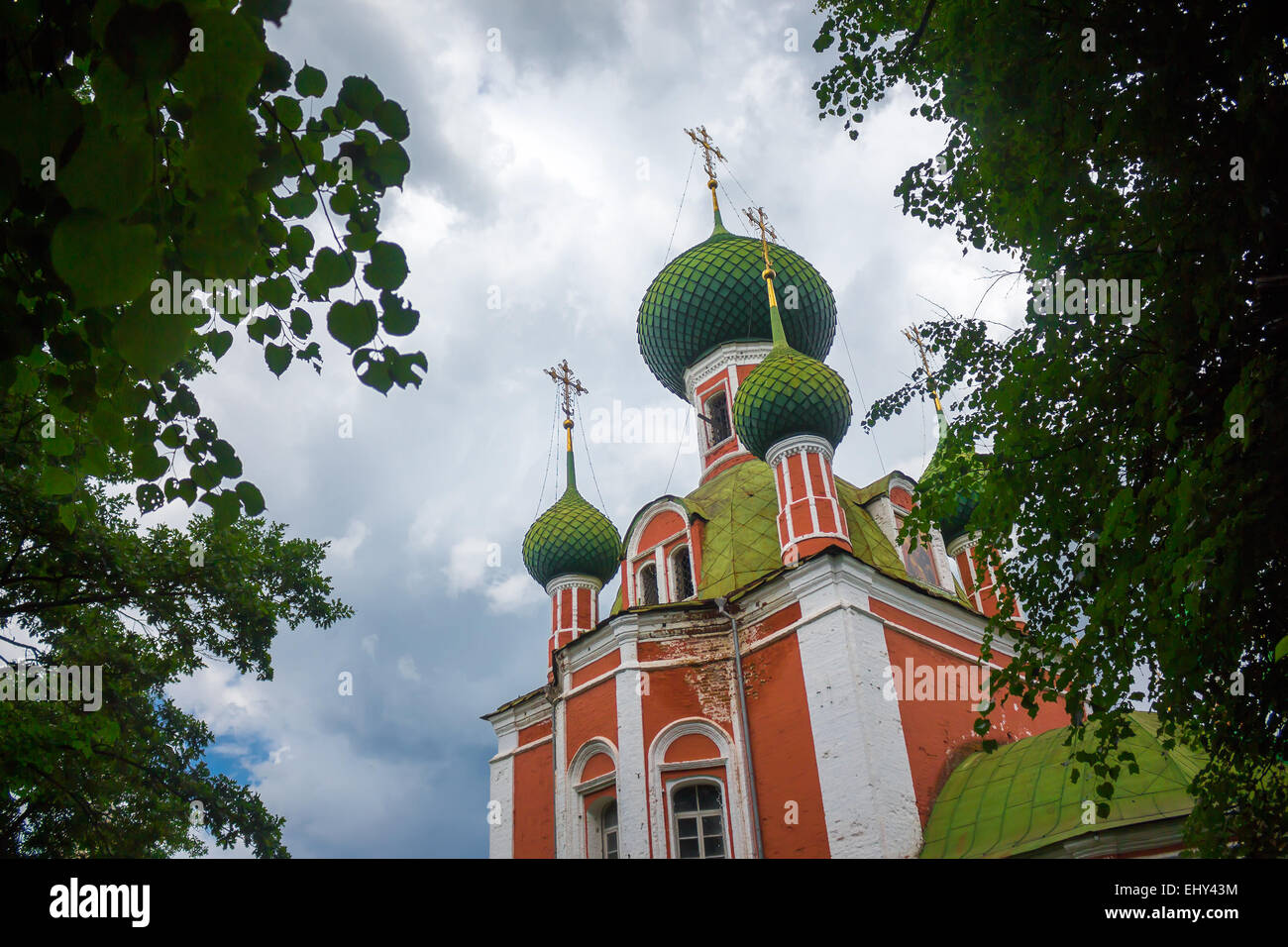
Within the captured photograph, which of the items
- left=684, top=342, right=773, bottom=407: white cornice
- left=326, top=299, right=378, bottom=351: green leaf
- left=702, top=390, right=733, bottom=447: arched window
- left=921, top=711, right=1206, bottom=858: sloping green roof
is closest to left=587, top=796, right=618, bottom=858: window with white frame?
left=921, top=711, right=1206, bottom=858: sloping green roof

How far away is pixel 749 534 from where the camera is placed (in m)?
14.8

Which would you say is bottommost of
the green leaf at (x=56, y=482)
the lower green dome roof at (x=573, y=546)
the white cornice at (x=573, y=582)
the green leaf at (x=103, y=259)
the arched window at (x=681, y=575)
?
the green leaf at (x=103, y=259)

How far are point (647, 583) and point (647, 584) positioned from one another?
18 millimetres

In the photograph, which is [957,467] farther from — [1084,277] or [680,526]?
[680,526]

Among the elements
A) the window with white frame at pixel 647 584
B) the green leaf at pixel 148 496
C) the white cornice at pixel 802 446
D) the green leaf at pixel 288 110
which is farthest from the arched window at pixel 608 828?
the green leaf at pixel 288 110

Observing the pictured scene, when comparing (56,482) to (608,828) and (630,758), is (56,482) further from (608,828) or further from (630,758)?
(608,828)

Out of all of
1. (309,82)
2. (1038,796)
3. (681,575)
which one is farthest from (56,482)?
(681,575)

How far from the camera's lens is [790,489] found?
13625 mm

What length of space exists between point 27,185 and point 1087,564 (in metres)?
4.85

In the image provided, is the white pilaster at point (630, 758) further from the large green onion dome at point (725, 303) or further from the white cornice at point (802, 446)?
the large green onion dome at point (725, 303)

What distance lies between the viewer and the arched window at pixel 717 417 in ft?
60.5
